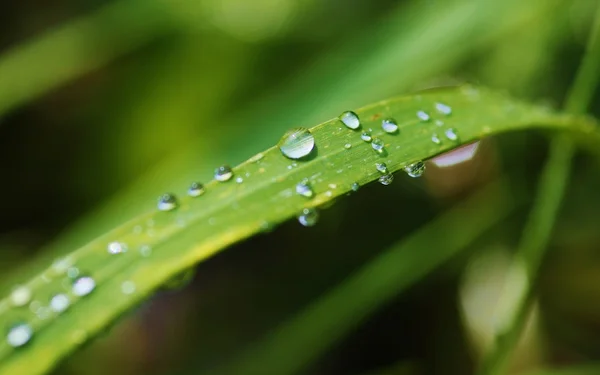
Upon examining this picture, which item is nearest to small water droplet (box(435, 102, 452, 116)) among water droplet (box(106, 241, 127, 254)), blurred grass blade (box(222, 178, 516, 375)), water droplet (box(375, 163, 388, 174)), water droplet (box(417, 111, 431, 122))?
water droplet (box(417, 111, 431, 122))

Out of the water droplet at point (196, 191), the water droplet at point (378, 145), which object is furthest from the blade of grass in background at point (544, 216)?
the water droplet at point (196, 191)

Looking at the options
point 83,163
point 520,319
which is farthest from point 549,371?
point 83,163

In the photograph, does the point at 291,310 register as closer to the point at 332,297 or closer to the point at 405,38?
the point at 332,297

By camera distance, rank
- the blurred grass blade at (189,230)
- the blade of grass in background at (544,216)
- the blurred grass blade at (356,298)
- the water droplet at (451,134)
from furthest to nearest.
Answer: the blurred grass blade at (356,298)
the blade of grass in background at (544,216)
the water droplet at (451,134)
the blurred grass blade at (189,230)

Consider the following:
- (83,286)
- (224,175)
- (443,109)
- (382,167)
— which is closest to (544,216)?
(443,109)

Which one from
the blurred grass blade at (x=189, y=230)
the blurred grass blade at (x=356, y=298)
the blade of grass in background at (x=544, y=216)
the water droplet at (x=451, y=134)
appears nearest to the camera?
the blurred grass blade at (x=189, y=230)

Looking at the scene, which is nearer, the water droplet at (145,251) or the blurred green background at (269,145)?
the water droplet at (145,251)

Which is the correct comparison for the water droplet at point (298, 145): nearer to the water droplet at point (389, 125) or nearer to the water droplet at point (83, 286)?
the water droplet at point (389, 125)

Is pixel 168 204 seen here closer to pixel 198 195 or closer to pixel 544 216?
pixel 198 195
